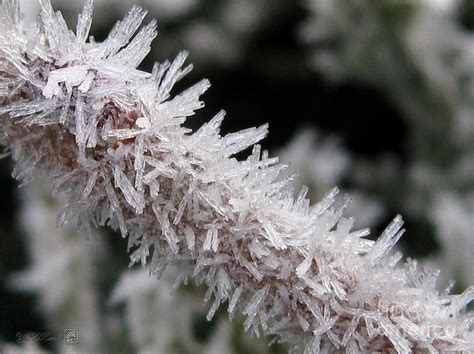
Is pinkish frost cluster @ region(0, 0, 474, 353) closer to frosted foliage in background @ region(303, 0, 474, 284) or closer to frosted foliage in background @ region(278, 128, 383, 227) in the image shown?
frosted foliage in background @ region(278, 128, 383, 227)

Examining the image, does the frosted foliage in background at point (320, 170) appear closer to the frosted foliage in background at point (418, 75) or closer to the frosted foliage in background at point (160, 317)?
the frosted foliage in background at point (418, 75)

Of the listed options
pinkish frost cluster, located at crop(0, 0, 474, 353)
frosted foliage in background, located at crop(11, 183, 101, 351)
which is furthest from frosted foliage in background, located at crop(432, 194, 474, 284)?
pinkish frost cluster, located at crop(0, 0, 474, 353)

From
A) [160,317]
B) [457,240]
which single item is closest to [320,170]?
[457,240]

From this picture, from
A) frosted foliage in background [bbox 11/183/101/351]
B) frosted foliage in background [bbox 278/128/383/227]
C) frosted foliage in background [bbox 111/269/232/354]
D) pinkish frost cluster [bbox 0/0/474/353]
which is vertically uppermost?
pinkish frost cluster [bbox 0/0/474/353]

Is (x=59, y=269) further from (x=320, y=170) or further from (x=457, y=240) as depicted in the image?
(x=457, y=240)

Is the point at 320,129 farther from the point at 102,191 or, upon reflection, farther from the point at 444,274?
the point at 102,191

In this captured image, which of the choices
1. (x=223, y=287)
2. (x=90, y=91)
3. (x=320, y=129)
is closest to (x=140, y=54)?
(x=90, y=91)
